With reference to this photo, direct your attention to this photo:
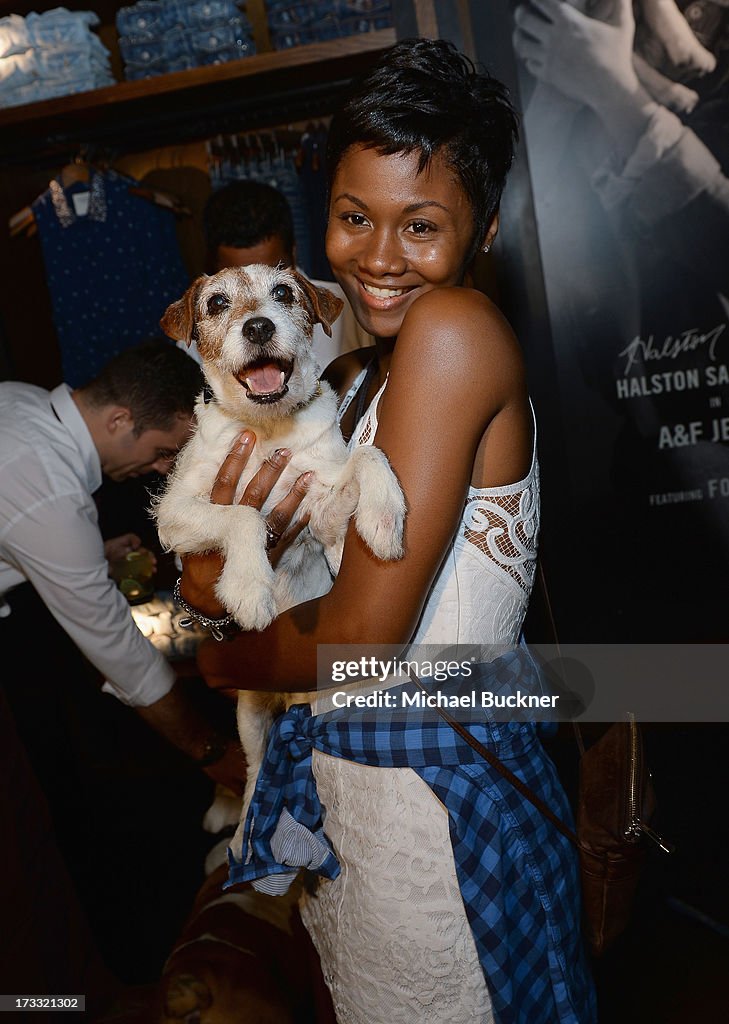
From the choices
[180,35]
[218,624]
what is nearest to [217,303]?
[218,624]

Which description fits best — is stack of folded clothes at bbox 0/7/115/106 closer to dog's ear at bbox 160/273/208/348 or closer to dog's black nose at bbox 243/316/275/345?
dog's ear at bbox 160/273/208/348

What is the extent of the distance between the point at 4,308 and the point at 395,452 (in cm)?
349

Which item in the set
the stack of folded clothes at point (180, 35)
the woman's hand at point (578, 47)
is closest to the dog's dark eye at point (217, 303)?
the woman's hand at point (578, 47)

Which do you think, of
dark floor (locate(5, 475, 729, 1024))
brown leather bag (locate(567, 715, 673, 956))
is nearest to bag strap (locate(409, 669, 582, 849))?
brown leather bag (locate(567, 715, 673, 956))

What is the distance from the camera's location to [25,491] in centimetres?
266

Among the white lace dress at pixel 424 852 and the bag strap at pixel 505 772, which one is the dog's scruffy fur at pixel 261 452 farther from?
the bag strap at pixel 505 772

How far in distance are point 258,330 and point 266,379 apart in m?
0.12

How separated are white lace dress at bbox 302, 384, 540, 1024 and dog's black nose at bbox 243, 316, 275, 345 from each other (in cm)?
81

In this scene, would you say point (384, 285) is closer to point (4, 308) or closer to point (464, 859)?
point (464, 859)

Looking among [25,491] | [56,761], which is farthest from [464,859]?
[56,761]

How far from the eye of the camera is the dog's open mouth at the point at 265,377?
1.78 meters

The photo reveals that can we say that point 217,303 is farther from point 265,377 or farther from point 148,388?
point 148,388

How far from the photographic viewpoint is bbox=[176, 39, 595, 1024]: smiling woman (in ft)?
3.93

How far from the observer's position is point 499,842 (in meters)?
1.26
